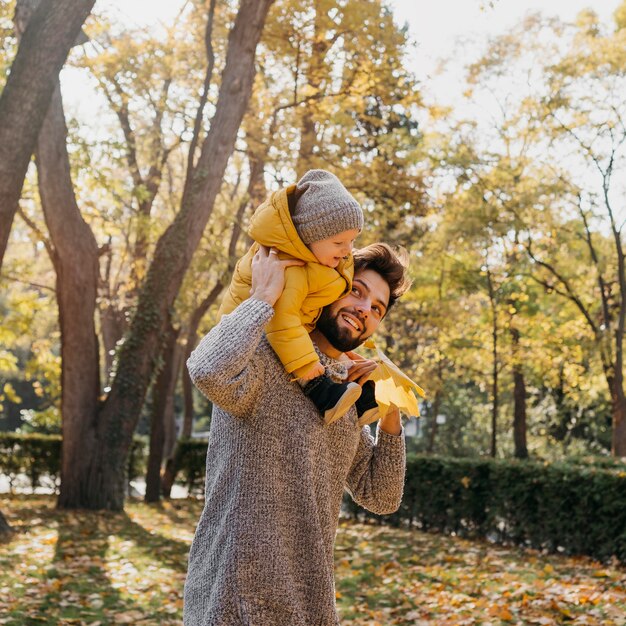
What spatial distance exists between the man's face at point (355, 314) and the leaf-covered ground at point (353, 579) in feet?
16.3

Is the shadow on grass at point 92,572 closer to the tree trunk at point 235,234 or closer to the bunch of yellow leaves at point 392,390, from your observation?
the bunch of yellow leaves at point 392,390

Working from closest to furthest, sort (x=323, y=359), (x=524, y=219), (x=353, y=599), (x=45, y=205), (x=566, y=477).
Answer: (x=323, y=359), (x=353, y=599), (x=566, y=477), (x=45, y=205), (x=524, y=219)

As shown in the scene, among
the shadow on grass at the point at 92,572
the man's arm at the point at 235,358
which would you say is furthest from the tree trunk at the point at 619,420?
the man's arm at the point at 235,358

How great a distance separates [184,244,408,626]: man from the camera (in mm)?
2385

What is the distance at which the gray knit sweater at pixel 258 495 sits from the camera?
2383 mm

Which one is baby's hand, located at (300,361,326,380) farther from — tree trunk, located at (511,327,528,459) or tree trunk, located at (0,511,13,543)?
tree trunk, located at (511,327,528,459)

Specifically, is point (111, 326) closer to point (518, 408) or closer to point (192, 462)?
point (192, 462)

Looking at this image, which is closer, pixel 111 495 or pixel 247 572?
pixel 247 572

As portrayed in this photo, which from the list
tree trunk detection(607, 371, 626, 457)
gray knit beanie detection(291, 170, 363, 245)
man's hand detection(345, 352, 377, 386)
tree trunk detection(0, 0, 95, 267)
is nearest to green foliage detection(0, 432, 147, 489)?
tree trunk detection(607, 371, 626, 457)

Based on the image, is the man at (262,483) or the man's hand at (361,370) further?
the man's hand at (361,370)

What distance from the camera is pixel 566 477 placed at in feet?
37.4

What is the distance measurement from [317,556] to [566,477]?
9.58 meters

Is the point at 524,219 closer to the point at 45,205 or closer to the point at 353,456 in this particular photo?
the point at 45,205

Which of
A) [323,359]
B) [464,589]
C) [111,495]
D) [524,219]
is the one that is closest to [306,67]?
[524,219]
